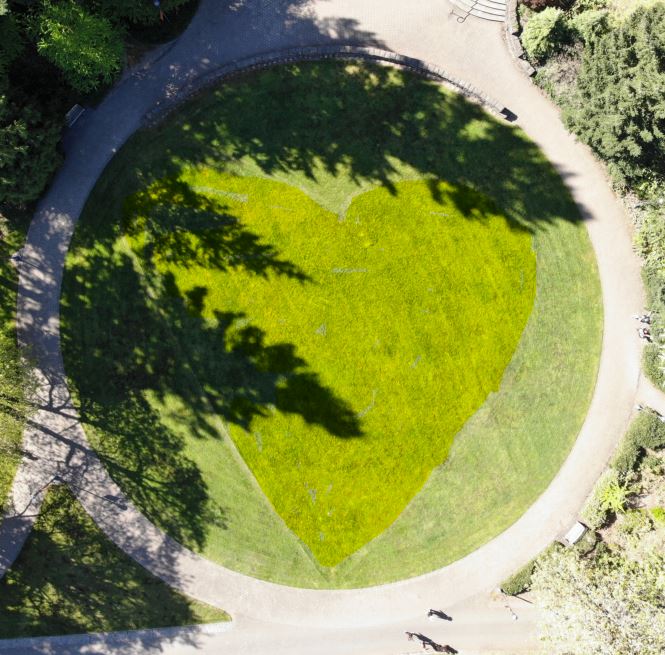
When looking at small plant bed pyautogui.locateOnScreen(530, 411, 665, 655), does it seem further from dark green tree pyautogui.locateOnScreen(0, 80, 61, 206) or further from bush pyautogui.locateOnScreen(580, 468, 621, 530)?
dark green tree pyautogui.locateOnScreen(0, 80, 61, 206)

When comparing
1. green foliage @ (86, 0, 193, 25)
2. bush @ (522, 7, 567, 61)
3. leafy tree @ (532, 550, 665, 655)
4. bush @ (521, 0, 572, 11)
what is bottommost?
leafy tree @ (532, 550, 665, 655)

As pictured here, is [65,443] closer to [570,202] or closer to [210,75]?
[210,75]

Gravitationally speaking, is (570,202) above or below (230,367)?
above

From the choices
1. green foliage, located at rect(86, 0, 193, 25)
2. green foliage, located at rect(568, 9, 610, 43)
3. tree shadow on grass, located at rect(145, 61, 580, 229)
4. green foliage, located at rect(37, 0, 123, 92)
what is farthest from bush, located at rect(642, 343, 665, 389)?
green foliage, located at rect(37, 0, 123, 92)

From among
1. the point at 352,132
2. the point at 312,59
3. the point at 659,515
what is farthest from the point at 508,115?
the point at 659,515

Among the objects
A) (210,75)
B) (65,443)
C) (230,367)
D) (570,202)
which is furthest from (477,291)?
(65,443)

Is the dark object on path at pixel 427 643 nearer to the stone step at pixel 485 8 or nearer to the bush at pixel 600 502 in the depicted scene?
the bush at pixel 600 502
